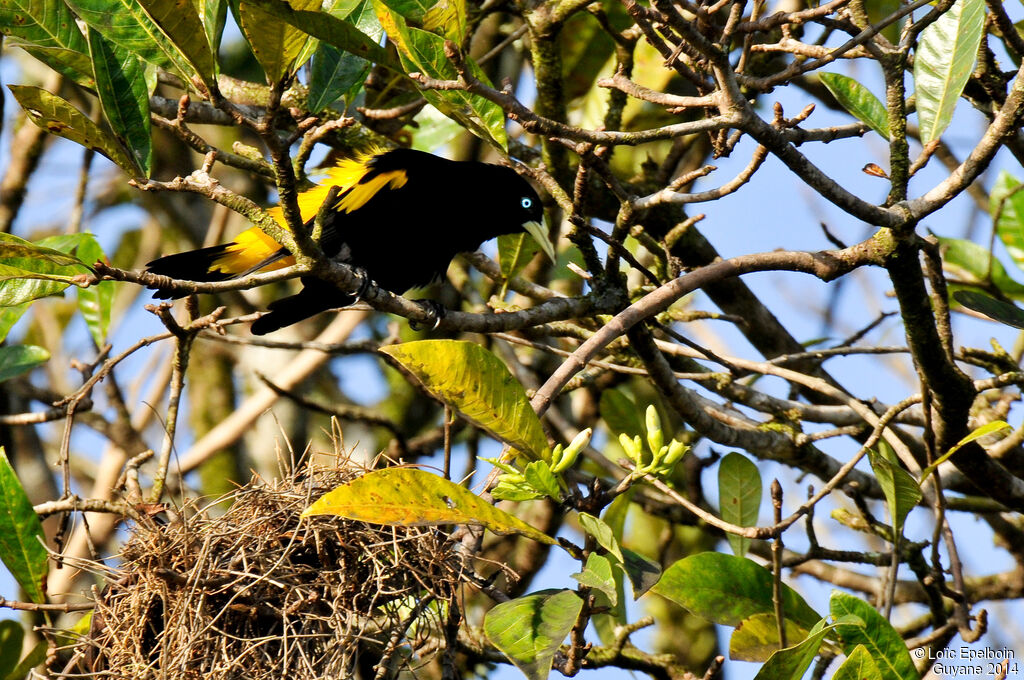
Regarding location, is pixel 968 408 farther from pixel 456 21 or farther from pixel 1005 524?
pixel 456 21

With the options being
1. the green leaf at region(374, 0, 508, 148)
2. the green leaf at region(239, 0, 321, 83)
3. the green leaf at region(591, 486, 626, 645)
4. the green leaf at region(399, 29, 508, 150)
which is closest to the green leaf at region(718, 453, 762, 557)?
the green leaf at region(591, 486, 626, 645)

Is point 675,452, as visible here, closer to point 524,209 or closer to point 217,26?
point 217,26

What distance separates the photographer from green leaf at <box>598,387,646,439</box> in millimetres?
4152

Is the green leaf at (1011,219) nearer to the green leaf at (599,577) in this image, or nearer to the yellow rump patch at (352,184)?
the yellow rump patch at (352,184)

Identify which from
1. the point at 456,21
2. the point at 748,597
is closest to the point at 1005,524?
the point at 748,597

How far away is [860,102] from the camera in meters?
2.79

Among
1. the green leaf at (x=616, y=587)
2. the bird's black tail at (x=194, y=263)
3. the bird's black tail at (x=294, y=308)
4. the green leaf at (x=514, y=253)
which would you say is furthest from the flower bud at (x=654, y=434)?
the bird's black tail at (x=194, y=263)

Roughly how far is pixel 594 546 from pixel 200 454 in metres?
3.40

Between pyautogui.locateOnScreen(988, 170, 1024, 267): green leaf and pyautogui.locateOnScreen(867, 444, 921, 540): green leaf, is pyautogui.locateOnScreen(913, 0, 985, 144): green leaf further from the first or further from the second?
pyautogui.locateOnScreen(988, 170, 1024, 267): green leaf

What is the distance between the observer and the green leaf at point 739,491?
10.0ft

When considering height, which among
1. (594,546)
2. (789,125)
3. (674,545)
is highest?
(789,125)

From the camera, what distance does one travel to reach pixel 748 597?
8.60 ft

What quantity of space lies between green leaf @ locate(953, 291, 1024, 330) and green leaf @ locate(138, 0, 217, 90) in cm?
208

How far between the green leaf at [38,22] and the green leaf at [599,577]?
5.41 feet
